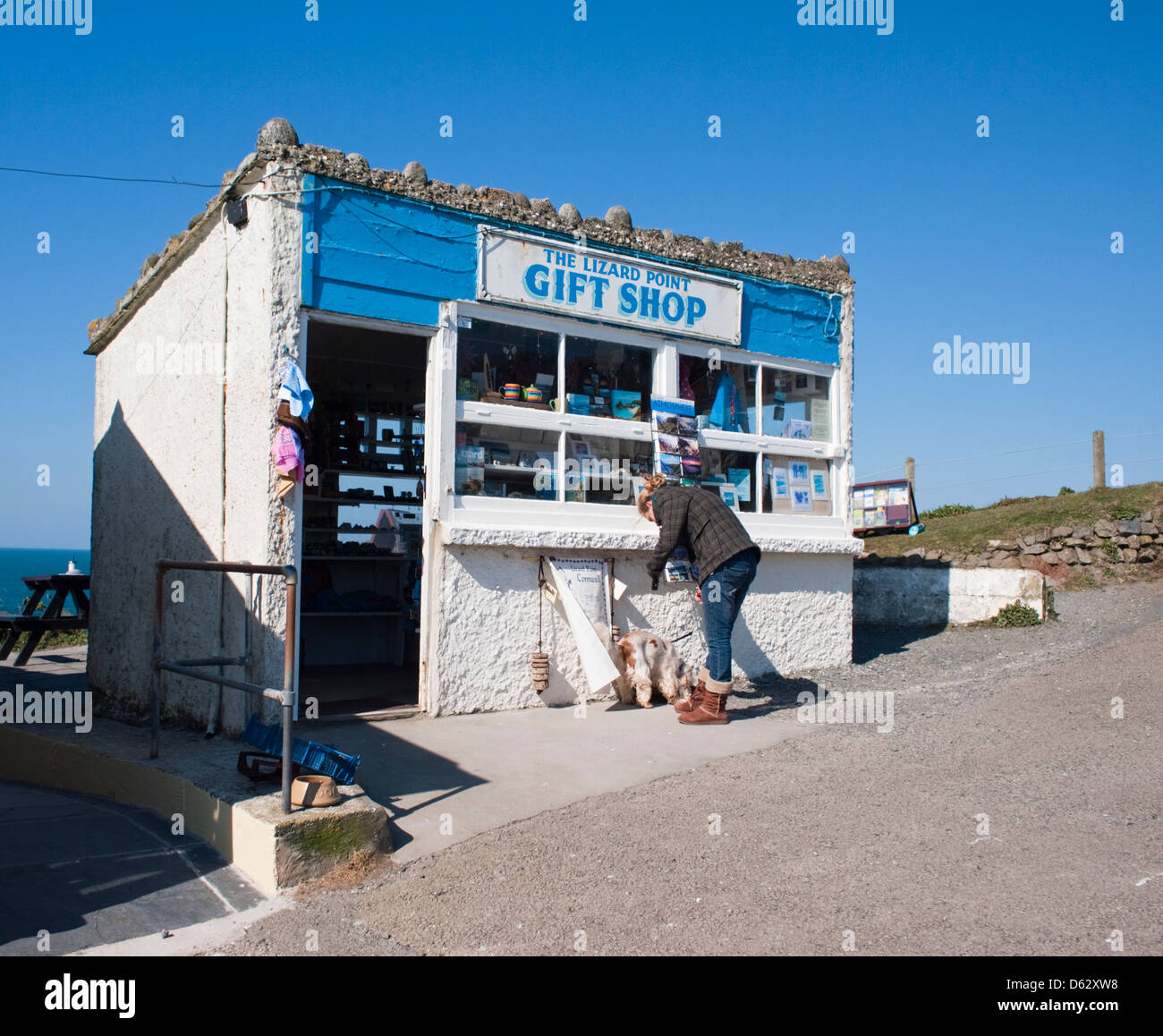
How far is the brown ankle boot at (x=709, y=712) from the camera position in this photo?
712 cm

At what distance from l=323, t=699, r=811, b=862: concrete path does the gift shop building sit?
0.47 m

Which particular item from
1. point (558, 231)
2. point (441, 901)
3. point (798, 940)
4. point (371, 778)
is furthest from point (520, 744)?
point (558, 231)

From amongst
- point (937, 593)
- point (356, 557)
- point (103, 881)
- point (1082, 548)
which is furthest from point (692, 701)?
point (1082, 548)

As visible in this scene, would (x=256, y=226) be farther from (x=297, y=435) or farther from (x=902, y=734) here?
(x=902, y=734)

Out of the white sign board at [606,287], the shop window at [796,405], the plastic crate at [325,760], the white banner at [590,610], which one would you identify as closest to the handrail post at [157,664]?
the plastic crate at [325,760]

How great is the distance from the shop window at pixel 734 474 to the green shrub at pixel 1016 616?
4435mm

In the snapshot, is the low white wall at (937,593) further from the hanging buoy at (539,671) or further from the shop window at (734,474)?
the hanging buoy at (539,671)

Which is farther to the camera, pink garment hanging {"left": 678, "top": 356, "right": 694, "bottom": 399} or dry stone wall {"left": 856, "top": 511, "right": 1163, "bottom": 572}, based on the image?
dry stone wall {"left": 856, "top": 511, "right": 1163, "bottom": 572}

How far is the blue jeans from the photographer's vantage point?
7246 millimetres

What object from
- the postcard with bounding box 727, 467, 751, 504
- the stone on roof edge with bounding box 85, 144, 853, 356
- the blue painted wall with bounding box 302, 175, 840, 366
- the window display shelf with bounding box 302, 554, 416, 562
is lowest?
the window display shelf with bounding box 302, 554, 416, 562

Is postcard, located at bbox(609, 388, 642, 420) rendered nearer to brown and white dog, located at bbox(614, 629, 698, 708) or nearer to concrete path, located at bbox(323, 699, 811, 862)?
brown and white dog, located at bbox(614, 629, 698, 708)

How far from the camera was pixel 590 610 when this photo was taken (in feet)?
25.1

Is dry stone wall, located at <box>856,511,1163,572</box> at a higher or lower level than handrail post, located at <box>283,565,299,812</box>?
higher

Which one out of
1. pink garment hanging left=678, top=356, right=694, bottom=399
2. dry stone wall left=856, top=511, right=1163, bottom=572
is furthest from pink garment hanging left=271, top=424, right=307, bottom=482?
dry stone wall left=856, top=511, right=1163, bottom=572
